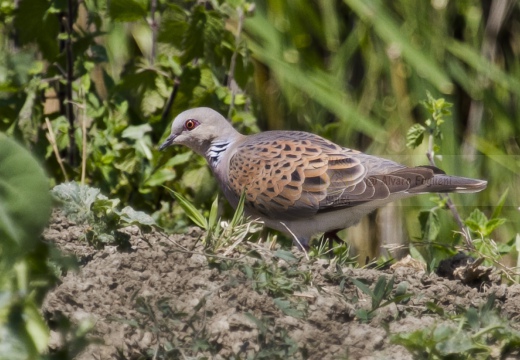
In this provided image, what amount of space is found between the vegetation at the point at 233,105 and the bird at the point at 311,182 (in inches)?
5.9

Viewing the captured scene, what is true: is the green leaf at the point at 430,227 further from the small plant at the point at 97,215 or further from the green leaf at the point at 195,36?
the small plant at the point at 97,215

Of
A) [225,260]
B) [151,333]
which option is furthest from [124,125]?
[151,333]

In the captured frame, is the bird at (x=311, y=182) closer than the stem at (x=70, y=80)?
Yes

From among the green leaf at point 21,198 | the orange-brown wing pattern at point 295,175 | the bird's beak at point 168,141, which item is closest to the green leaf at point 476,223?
the orange-brown wing pattern at point 295,175

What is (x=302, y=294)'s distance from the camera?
2.47 meters

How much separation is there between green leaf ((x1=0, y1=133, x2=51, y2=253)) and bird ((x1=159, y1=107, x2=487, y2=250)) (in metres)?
2.62

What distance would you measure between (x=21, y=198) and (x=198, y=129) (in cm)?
313

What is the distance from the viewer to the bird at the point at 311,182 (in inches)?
161

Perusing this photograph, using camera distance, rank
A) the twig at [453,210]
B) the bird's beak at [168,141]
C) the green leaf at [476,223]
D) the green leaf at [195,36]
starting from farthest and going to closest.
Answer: the bird's beak at [168,141], the green leaf at [195,36], the green leaf at [476,223], the twig at [453,210]

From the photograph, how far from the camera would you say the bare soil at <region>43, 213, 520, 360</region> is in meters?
2.18

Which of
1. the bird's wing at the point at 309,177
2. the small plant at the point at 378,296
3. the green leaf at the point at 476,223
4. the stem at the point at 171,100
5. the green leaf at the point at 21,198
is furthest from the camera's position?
the stem at the point at 171,100

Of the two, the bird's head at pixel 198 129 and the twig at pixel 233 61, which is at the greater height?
the twig at pixel 233 61

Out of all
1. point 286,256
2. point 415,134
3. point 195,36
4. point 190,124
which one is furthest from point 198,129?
point 286,256

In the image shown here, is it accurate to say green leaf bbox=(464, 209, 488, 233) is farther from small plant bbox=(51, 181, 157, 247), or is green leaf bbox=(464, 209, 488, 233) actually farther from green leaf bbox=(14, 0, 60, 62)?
green leaf bbox=(14, 0, 60, 62)
